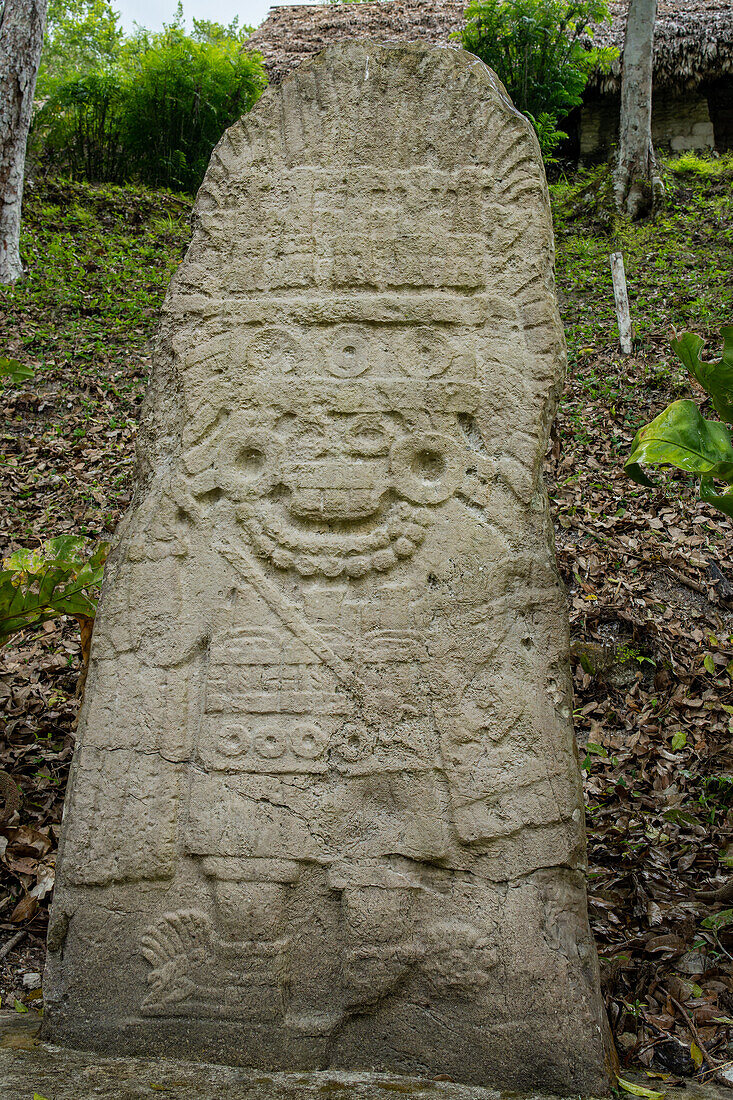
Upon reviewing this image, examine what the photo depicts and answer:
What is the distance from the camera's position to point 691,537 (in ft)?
14.9

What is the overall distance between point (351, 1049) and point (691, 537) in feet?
11.0

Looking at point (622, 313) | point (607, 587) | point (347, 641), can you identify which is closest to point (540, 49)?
point (622, 313)

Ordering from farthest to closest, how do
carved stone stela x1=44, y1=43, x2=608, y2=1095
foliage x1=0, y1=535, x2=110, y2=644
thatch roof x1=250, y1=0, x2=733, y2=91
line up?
thatch roof x1=250, y1=0, x2=733, y2=91, foliage x1=0, y1=535, x2=110, y2=644, carved stone stela x1=44, y1=43, x2=608, y2=1095

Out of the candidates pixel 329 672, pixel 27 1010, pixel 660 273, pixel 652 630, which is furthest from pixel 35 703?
pixel 660 273

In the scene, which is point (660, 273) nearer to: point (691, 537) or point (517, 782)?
point (691, 537)

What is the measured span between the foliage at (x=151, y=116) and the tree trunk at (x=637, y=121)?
481 centimetres

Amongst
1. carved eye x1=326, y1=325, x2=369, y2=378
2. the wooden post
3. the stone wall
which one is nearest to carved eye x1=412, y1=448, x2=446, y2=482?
carved eye x1=326, y1=325, x2=369, y2=378

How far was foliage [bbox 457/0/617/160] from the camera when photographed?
32.2 ft

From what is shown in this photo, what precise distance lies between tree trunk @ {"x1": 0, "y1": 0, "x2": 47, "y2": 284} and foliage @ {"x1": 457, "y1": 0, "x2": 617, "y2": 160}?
5.30 metres

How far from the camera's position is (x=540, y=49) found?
995 centimetres

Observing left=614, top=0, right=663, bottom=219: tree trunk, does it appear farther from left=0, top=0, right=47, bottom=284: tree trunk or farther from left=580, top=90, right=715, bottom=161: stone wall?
left=0, top=0, right=47, bottom=284: tree trunk

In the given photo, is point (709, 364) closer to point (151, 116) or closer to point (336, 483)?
point (336, 483)

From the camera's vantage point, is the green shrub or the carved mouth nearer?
the carved mouth

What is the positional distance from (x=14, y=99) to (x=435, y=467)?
6.62m
